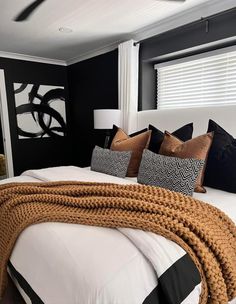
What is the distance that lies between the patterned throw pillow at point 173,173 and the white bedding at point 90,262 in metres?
0.69

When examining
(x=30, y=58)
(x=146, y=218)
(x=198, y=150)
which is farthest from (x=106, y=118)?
(x=146, y=218)

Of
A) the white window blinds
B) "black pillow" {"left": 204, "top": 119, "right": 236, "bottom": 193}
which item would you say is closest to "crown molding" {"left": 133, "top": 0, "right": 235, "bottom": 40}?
the white window blinds

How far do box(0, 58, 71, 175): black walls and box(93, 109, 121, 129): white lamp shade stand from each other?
169 cm

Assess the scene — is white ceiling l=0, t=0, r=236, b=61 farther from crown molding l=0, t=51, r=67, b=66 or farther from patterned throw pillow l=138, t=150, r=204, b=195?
patterned throw pillow l=138, t=150, r=204, b=195

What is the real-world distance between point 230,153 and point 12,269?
60.9 inches

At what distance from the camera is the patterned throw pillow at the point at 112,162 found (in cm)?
221

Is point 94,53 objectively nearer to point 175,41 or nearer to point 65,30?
point 65,30

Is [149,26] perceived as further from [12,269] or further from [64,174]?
[12,269]

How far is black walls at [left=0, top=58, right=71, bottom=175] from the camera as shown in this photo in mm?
3990

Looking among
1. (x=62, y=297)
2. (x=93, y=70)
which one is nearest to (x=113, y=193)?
(x=62, y=297)

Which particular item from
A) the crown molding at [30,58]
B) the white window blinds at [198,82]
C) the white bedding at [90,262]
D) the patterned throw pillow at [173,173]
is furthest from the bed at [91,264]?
the crown molding at [30,58]

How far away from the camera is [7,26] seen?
278cm

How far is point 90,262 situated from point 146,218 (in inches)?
11.6

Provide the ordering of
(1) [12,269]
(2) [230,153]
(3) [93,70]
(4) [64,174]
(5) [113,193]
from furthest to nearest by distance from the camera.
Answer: (3) [93,70] → (4) [64,174] → (2) [230,153] → (5) [113,193] → (1) [12,269]
